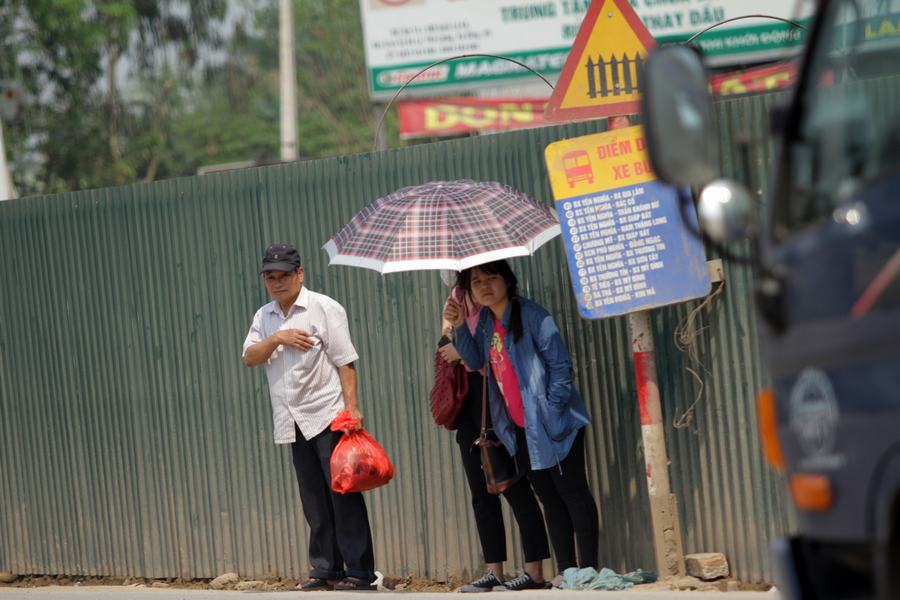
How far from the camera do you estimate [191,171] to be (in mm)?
39438

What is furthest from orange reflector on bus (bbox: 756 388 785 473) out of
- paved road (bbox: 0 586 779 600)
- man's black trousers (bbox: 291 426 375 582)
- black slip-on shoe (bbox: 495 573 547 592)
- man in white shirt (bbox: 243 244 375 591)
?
man's black trousers (bbox: 291 426 375 582)

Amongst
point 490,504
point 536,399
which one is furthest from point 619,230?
point 490,504

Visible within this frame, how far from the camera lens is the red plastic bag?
7.76 metres

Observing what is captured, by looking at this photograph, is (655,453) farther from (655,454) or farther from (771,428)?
(771,428)

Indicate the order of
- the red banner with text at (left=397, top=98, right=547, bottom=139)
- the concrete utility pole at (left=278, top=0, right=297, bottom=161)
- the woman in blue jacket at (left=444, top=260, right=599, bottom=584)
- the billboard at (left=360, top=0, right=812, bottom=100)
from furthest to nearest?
the concrete utility pole at (left=278, top=0, right=297, bottom=161) < the red banner with text at (left=397, top=98, right=547, bottom=139) < the billboard at (left=360, top=0, right=812, bottom=100) < the woman in blue jacket at (left=444, top=260, right=599, bottom=584)

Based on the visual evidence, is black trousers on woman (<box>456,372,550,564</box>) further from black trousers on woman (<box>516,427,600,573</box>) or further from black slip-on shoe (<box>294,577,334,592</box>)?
black slip-on shoe (<box>294,577,334,592</box>)

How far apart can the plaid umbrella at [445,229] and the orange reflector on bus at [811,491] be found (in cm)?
350

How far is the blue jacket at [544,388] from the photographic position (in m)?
7.36

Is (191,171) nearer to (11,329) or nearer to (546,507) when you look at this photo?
(11,329)

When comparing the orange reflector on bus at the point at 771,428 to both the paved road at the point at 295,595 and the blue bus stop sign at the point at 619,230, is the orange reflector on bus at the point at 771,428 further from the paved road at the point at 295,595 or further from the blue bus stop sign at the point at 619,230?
the blue bus stop sign at the point at 619,230

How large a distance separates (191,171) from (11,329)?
29834mm

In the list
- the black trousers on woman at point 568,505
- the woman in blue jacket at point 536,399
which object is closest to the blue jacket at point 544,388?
the woman in blue jacket at point 536,399

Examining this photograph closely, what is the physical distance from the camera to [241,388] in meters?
8.99

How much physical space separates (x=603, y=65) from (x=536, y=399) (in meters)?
1.68
